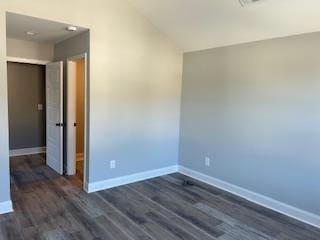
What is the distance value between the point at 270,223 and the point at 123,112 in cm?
255

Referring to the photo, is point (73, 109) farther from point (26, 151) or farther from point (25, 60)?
point (26, 151)

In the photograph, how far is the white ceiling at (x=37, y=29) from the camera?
10.7 feet

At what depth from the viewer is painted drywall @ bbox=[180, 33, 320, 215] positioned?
3.06 metres

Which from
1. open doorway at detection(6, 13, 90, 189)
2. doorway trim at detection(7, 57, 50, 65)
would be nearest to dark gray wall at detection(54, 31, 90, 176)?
open doorway at detection(6, 13, 90, 189)

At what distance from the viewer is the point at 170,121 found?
4.70 m

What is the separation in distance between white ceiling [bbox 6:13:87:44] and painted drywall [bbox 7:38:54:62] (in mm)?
162

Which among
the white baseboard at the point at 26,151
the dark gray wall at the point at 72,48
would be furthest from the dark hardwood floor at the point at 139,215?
the white baseboard at the point at 26,151

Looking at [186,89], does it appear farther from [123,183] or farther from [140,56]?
[123,183]

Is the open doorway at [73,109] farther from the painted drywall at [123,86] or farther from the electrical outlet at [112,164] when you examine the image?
the electrical outlet at [112,164]

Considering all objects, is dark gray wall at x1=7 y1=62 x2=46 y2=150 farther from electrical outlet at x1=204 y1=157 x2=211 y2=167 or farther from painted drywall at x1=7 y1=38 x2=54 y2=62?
electrical outlet at x1=204 y1=157 x2=211 y2=167

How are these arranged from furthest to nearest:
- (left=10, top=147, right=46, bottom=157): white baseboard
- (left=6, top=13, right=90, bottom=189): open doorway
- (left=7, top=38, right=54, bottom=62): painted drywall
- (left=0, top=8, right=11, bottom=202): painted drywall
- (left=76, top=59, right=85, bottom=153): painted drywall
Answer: (left=10, top=147, right=46, bottom=157): white baseboard, (left=76, top=59, right=85, bottom=153): painted drywall, (left=7, top=38, right=54, bottom=62): painted drywall, (left=6, top=13, right=90, bottom=189): open doorway, (left=0, top=8, right=11, bottom=202): painted drywall

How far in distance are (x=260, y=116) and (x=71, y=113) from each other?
304cm

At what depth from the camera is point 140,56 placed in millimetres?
4125

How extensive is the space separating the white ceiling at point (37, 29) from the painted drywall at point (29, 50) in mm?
162
